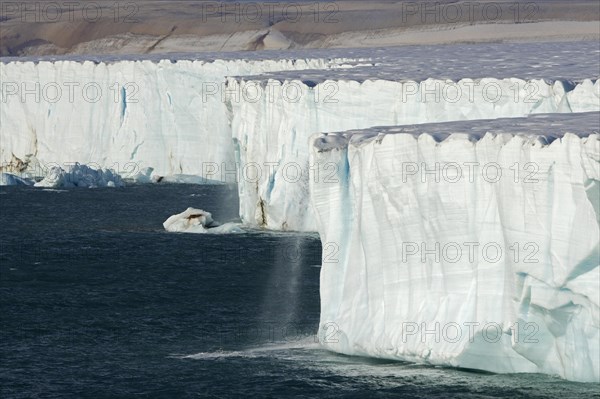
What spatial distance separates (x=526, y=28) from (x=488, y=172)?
4957 cm

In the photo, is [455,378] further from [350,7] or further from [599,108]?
[350,7]

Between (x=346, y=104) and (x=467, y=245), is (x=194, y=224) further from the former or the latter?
(x=467, y=245)

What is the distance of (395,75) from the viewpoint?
24.4 m

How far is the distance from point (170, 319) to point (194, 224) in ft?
23.1

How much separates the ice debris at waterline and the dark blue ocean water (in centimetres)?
25

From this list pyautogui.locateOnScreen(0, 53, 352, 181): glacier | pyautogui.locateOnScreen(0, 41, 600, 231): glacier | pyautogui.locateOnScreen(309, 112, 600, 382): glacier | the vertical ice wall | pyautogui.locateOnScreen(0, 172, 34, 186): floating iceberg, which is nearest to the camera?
pyautogui.locateOnScreen(309, 112, 600, 382): glacier

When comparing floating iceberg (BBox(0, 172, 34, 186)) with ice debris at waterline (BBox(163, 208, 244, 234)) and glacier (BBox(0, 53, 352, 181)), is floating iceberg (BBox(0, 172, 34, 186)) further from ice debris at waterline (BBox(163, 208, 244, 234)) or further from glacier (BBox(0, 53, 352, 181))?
ice debris at waterline (BBox(163, 208, 244, 234))

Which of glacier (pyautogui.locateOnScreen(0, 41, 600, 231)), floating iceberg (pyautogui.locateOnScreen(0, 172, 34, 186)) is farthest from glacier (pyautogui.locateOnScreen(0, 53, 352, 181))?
floating iceberg (pyautogui.locateOnScreen(0, 172, 34, 186))

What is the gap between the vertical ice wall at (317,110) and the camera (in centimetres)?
2180

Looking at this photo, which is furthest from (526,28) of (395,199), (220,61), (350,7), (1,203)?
(395,199)

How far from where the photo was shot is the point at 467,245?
13883mm

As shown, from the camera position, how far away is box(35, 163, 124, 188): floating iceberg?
3123cm

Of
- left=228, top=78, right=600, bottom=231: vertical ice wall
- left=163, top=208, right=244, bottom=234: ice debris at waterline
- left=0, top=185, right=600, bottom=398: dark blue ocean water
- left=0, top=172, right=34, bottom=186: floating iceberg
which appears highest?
left=228, top=78, right=600, bottom=231: vertical ice wall

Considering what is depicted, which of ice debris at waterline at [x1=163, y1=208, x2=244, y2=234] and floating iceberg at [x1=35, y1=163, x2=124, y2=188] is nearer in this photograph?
ice debris at waterline at [x1=163, y1=208, x2=244, y2=234]
